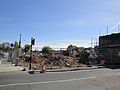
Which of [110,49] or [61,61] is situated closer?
[61,61]

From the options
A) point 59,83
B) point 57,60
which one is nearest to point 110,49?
point 57,60

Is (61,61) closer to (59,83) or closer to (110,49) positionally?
(110,49)

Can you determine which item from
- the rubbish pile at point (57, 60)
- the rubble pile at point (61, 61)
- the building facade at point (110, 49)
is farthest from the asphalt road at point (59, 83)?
the building facade at point (110, 49)

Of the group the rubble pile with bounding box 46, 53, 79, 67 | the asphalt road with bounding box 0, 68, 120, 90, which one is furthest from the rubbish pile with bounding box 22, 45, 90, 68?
the asphalt road with bounding box 0, 68, 120, 90

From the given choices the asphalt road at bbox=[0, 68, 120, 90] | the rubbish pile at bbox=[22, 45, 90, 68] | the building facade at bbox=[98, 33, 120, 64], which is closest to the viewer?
the asphalt road at bbox=[0, 68, 120, 90]

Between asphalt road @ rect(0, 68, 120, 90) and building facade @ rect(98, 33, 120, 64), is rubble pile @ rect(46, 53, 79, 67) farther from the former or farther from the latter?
asphalt road @ rect(0, 68, 120, 90)

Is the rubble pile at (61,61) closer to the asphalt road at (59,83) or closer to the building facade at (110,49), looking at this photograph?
the building facade at (110,49)

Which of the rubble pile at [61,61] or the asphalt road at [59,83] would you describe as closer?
the asphalt road at [59,83]

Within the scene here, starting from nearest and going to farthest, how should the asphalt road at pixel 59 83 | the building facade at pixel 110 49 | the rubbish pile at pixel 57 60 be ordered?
the asphalt road at pixel 59 83 < the rubbish pile at pixel 57 60 < the building facade at pixel 110 49

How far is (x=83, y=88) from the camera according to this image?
30.9 ft

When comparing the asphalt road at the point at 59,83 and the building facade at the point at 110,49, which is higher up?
the building facade at the point at 110,49

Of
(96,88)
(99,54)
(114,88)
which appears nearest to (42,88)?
(96,88)

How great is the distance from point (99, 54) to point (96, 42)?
23.8 feet

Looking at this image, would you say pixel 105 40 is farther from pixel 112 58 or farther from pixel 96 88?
pixel 96 88
